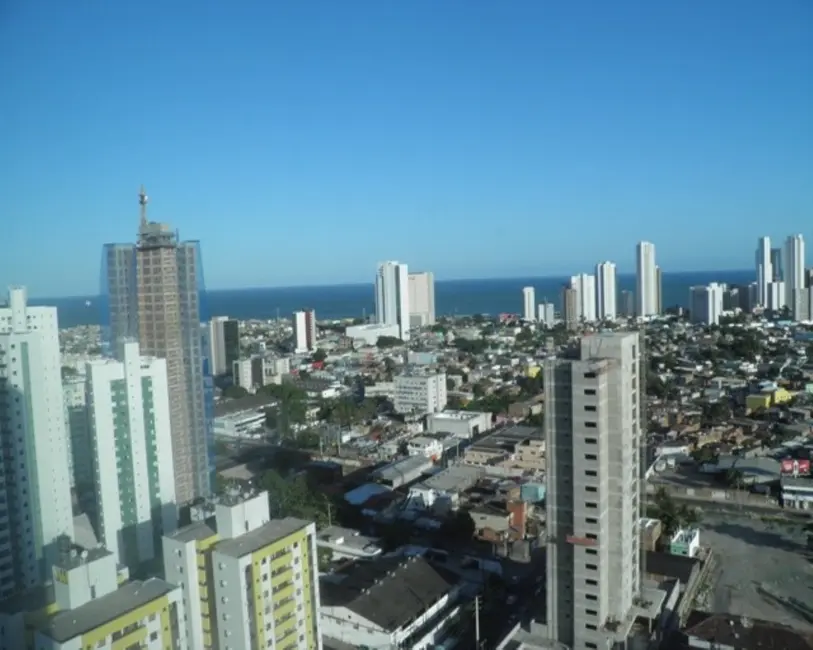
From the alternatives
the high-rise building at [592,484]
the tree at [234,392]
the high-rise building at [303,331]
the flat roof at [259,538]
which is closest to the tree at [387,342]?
the high-rise building at [303,331]

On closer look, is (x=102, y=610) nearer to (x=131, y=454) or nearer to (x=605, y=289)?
(x=131, y=454)

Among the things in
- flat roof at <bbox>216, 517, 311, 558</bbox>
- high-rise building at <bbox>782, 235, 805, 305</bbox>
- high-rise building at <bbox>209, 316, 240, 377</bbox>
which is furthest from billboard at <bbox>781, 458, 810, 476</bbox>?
high-rise building at <bbox>782, 235, 805, 305</bbox>

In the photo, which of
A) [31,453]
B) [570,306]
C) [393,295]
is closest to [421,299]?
[393,295]

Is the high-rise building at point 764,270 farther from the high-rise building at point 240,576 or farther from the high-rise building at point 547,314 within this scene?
the high-rise building at point 240,576

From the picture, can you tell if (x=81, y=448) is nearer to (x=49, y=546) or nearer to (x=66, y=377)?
(x=66, y=377)

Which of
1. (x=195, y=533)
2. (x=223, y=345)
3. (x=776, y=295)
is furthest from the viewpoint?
(x=776, y=295)
